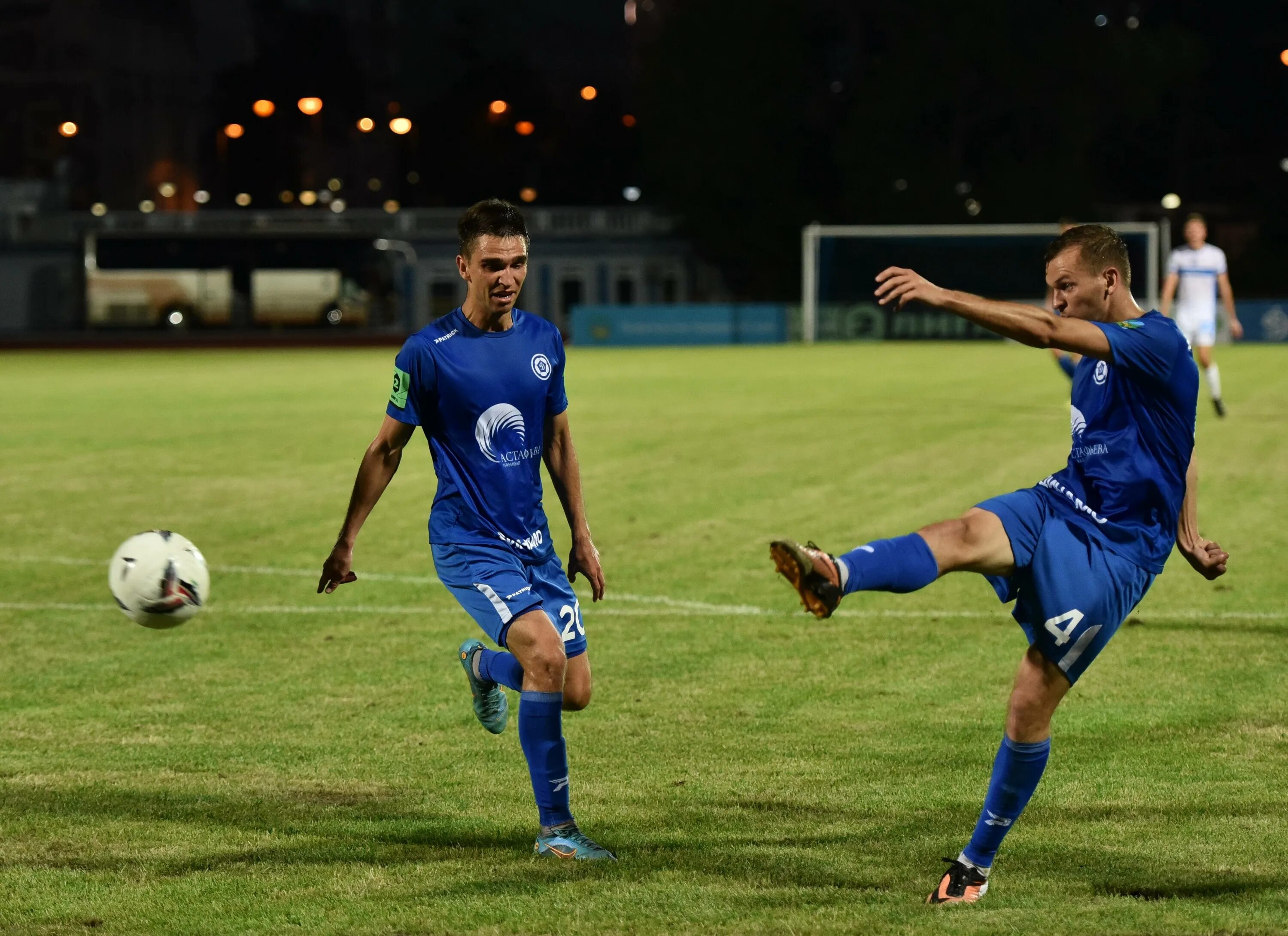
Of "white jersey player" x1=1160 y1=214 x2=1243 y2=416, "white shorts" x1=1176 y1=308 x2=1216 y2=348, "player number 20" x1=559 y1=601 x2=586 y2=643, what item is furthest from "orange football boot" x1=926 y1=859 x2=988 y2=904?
"white shorts" x1=1176 y1=308 x2=1216 y2=348

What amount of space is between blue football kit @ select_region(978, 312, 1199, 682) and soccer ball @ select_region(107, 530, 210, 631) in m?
2.93

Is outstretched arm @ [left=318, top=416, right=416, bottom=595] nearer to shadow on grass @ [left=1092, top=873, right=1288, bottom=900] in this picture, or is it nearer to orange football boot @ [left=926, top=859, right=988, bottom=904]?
orange football boot @ [left=926, top=859, right=988, bottom=904]

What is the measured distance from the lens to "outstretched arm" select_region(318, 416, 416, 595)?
18.5ft

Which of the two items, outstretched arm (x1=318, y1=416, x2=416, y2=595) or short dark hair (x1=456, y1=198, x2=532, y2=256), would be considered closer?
short dark hair (x1=456, y1=198, x2=532, y2=256)

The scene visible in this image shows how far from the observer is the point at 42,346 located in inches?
2227

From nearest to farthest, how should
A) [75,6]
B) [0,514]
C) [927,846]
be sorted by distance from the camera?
[927,846] < [0,514] < [75,6]

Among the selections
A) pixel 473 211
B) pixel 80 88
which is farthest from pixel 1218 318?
pixel 80 88

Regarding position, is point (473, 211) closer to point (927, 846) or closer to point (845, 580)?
point (845, 580)

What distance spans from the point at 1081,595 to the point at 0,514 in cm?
1124

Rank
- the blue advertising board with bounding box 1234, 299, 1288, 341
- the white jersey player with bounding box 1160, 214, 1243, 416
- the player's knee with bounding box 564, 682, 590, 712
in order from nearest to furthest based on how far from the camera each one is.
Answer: the player's knee with bounding box 564, 682, 590, 712
the white jersey player with bounding box 1160, 214, 1243, 416
the blue advertising board with bounding box 1234, 299, 1288, 341

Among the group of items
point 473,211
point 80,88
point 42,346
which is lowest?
Result: point 42,346

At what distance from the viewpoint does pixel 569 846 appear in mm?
5418

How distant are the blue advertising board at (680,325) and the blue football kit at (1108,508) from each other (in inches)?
1768

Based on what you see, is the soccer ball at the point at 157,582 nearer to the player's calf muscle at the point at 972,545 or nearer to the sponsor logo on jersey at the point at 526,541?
the sponsor logo on jersey at the point at 526,541
